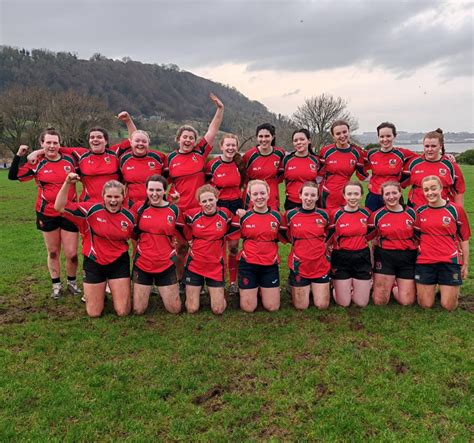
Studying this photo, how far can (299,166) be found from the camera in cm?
617

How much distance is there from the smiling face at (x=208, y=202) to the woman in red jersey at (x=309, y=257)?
1109mm

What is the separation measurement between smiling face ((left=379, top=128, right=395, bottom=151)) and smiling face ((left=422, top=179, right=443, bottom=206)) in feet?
3.23

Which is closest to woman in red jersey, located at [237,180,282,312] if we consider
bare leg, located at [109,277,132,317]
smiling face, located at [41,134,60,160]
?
bare leg, located at [109,277,132,317]

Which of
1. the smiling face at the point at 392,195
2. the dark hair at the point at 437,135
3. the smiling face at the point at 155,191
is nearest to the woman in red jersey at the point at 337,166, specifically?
the smiling face at the point at 392,195

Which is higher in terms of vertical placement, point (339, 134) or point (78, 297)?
point (339, 134)

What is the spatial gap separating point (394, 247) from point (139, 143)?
3.77 metres

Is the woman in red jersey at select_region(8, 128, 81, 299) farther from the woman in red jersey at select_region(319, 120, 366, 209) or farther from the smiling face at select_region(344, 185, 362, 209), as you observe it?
the smiling face at select_region(344, 185, 362, 209)

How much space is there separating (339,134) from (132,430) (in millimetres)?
4695

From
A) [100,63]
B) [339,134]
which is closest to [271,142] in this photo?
[339,134]

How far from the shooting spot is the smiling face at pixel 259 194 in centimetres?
555

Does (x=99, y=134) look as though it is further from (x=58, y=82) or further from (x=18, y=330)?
(x=58, y=82)

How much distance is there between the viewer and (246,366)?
427 cm

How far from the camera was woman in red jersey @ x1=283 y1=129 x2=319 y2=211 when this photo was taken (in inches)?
240

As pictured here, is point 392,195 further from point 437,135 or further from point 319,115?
point 319,115
